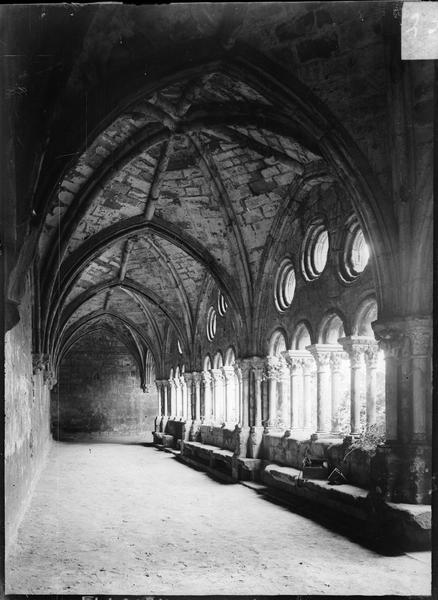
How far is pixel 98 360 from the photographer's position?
3094cm

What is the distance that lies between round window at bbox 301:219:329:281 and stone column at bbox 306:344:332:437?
1.34 metres

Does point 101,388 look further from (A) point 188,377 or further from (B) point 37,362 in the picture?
(B) point 37,362

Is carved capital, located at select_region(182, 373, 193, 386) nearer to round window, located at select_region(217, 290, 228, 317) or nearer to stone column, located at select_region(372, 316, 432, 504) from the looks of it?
round window, located at select_region(217, 290, 228, 317)

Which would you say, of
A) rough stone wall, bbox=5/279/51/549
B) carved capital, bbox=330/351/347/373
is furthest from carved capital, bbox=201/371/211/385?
rough stone wall, bbox=5/279/51/549

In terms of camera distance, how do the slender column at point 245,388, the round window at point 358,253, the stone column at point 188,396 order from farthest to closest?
the stone column at point 188,396 → the slender column at point 245,388 → the round window at point 358,253

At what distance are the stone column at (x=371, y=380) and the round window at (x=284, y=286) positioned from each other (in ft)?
10.4

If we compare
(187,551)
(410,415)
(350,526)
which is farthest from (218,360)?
(187,551)

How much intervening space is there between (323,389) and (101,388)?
22233mm

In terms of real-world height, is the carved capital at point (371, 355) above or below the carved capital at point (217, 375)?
above

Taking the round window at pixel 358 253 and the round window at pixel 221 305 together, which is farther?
the round window at pixel 221 305

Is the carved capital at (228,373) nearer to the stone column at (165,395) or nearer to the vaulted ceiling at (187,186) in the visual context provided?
the vaulted ceiling at (187,186)

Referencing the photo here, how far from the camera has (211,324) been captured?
1783 centimetres

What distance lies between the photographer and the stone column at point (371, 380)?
8.79 metres

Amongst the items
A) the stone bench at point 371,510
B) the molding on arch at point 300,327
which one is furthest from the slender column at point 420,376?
the molding on arch at point 300,327
